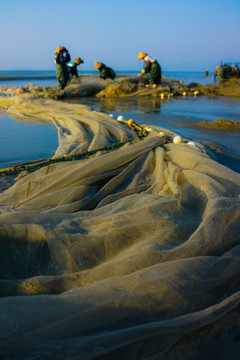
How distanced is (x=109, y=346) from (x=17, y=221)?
0.81 meters

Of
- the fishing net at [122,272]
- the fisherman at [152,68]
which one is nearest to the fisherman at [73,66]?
the fisherman at [152,68]

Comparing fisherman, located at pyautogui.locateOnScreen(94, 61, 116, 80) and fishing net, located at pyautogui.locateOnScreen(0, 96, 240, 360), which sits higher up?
fisherman, located at pyautogui.locateOnScreen(94, 61, 116, 80)

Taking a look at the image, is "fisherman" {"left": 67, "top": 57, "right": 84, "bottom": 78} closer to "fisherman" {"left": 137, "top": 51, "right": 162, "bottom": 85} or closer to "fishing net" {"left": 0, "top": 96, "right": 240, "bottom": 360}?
"fisherman" {"left": 137, "top": 51, "right": 162, "bottom": 85}

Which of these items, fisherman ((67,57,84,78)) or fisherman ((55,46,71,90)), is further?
fisherman ((67,57,84,78))

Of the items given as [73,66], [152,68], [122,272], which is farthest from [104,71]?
[122,272]

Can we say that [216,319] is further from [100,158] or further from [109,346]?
[100,158]

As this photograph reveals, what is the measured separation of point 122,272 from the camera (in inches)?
44.8

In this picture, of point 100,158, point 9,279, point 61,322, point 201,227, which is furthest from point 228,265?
point 100,158

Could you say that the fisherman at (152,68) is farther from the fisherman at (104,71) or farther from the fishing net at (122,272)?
the fishing net at (122,272)

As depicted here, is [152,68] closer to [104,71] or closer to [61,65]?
[104,71]

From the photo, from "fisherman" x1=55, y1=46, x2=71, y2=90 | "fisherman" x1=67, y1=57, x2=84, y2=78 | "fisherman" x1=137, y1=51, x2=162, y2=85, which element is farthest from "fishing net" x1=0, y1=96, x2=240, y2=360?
"fisherman" x1=67, y1=57, x2=84, y2=78

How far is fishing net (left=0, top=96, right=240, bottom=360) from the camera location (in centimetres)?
86

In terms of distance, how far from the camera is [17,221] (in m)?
1.40

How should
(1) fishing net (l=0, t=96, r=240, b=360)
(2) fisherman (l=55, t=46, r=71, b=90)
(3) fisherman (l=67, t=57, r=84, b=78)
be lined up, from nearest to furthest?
1. (1) fishing net (l=0, t=96, r=240, b=360)
2. (2) fisherman (l=55, t=46, r=71, b=90)
3. (3) fisherman (l=67, t=57, r=84, b=78)
